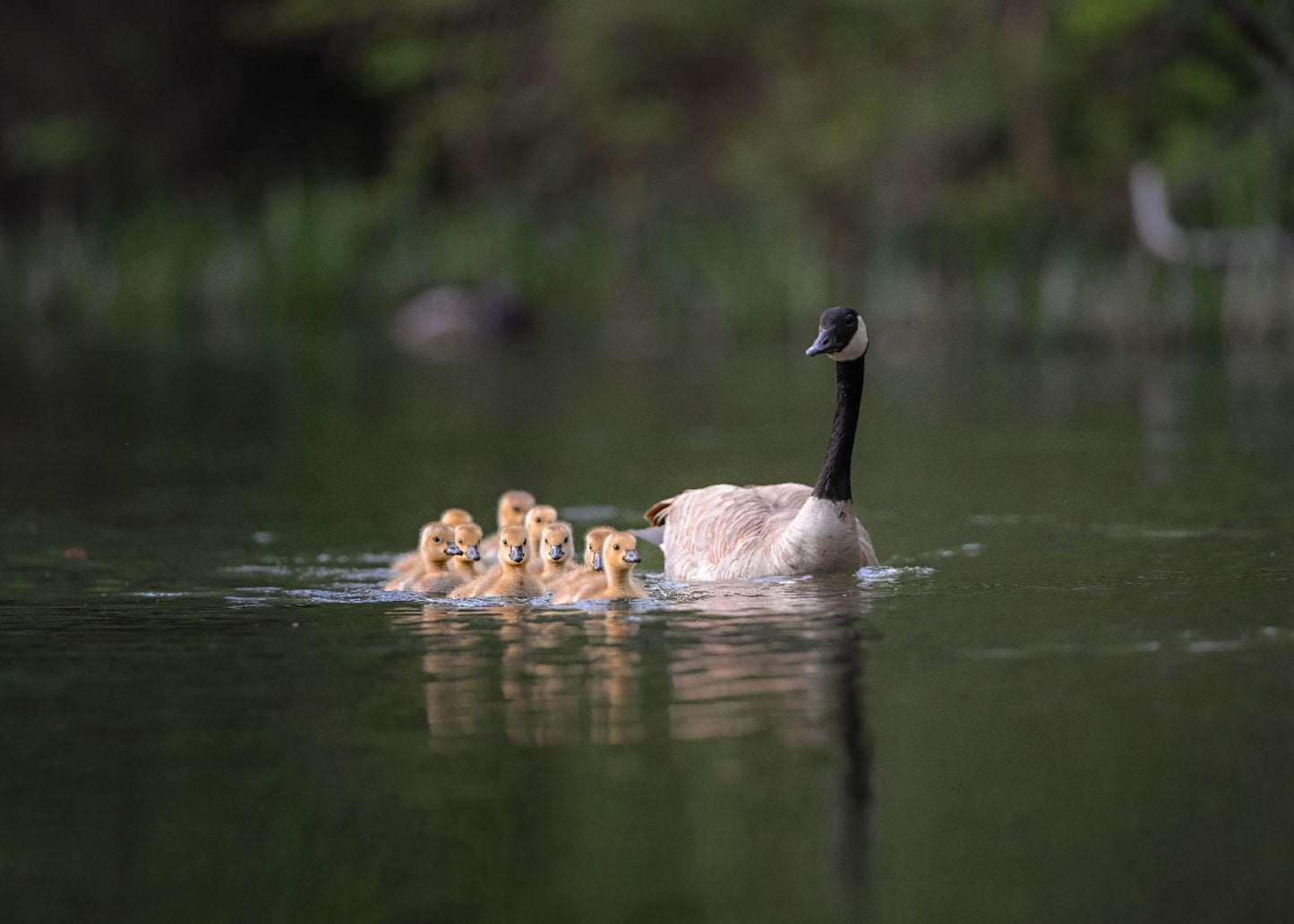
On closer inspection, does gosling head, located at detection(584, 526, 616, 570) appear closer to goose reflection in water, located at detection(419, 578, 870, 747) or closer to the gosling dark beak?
goose reflection in water, located at detection(419, 578, 870, 747)

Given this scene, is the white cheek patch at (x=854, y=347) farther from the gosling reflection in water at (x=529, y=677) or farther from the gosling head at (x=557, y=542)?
the gosling reflection in water at (x=529, y=677)

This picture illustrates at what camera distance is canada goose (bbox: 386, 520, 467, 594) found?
32.9 feet

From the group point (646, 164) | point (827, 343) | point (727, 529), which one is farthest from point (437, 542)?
point (646, 164)

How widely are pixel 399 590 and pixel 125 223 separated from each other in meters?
29.6

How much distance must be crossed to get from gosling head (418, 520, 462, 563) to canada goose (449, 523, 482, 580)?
7cm

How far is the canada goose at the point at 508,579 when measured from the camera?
969 cm

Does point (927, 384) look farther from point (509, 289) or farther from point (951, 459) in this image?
point (509, 289)

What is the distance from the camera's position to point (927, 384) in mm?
25031

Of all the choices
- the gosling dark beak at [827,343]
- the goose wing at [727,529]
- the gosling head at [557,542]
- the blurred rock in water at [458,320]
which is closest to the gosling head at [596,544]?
the gosling head at [557,542]

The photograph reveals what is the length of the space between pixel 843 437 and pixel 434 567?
215cm

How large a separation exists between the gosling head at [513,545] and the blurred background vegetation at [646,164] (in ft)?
37.4

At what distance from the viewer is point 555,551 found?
970cm

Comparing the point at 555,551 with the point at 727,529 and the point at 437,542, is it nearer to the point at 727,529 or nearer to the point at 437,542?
the point at 437,542

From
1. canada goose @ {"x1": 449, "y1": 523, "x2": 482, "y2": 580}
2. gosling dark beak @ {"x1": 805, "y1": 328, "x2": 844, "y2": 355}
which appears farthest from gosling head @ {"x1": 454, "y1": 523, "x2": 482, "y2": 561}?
gosling dark beak @ {"x1": 805, "y1": 328, "x2": 844, "y2": 355}
